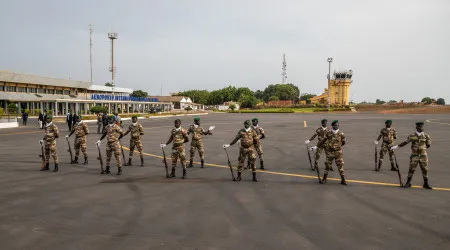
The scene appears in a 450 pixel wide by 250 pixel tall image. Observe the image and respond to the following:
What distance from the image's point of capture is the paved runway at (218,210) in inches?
259

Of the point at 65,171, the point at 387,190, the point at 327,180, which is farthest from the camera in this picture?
the point at 65,171

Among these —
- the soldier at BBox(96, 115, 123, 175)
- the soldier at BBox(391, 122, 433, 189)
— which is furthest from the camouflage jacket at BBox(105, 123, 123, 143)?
the soldier at BBox(391, 122, 433, 189)

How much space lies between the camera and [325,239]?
21.7ft

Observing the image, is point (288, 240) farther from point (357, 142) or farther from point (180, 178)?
point (357, 142)

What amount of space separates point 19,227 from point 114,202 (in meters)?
2.43

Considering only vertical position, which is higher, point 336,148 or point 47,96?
point 47,96

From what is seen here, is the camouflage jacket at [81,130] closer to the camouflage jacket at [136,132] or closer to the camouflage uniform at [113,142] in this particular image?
the camouflage jacket at [136,132]

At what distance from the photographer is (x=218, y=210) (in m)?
8.43

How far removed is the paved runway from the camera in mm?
6578

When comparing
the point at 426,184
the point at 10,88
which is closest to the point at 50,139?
the point at 426,184

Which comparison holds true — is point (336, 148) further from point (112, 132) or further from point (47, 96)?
point (47, 96)

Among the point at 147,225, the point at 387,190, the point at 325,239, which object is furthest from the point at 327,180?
the point at 147,225

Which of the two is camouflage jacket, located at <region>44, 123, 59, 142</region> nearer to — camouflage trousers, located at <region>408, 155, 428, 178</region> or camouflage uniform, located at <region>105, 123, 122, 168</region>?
camouflage uniform, located at <region>105, 123, 122, 168</region>

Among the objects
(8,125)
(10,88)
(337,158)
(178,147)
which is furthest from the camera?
(10,88)
